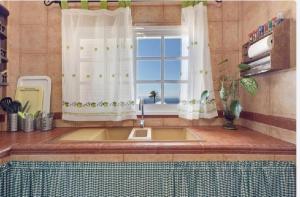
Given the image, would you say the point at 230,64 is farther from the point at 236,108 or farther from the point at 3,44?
the point at 3,44

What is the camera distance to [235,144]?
1.17 meters

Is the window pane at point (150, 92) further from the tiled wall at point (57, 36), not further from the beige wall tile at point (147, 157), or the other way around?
the beige wall tile at point (147, 157)

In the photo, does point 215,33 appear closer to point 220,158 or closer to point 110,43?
point 110,43

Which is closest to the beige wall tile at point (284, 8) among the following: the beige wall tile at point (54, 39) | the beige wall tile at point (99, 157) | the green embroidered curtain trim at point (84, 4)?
Result: the beige wall tile at point (99, 157)

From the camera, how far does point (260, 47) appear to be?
1.32 meters

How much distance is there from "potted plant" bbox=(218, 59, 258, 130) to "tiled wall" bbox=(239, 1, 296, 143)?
9cm

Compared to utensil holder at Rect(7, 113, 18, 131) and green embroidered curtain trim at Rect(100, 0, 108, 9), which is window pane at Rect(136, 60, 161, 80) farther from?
utensil holder at Rect(7, 113, 18, 131)

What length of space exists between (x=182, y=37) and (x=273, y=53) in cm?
87

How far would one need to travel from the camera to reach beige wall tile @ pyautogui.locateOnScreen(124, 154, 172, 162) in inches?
46.1

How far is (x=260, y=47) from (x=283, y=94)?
32cm

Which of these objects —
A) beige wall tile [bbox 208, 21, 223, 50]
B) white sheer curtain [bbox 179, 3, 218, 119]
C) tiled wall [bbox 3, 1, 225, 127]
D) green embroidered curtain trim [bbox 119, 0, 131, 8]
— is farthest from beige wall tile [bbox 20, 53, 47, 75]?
beige wall tile [bbox 208, 21, 223, 50]

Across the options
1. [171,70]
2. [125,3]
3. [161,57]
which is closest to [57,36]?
[125,3]

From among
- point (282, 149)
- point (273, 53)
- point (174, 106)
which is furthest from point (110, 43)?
point (282, 149)

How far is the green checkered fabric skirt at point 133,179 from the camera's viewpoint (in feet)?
3.76
